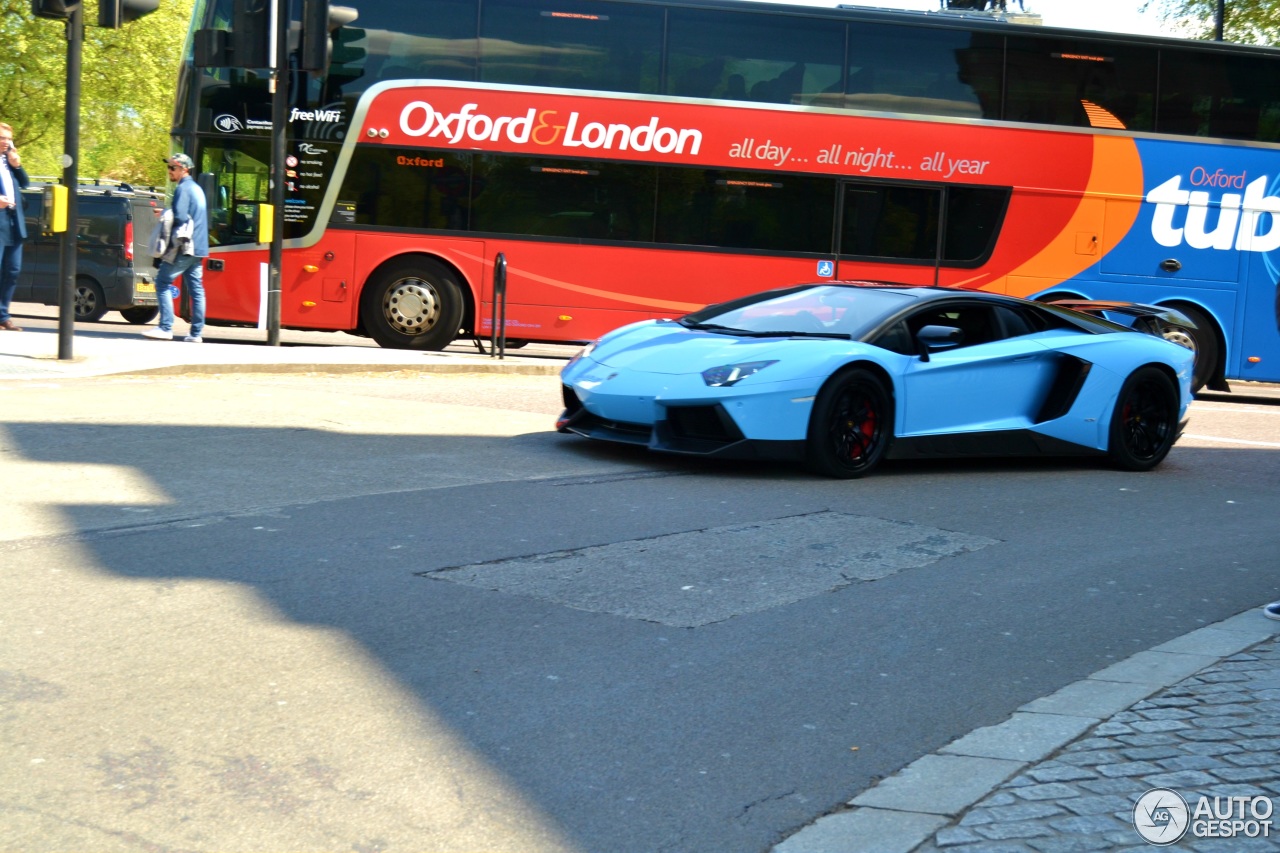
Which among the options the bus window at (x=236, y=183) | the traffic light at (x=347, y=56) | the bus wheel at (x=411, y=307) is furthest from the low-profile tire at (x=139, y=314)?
the traffic light at (x=347, y=56)

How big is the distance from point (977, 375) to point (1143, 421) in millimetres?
1674

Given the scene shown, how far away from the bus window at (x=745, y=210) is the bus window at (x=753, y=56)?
0.95 meters

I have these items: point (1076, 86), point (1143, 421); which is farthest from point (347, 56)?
point (1143, 421)

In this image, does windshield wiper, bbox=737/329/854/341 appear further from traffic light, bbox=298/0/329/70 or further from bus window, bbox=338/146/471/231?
bus window, bbox=338/146/471/231

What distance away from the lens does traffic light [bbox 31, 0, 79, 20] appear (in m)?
11.2

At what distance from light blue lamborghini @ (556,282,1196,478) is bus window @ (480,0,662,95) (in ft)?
24.6

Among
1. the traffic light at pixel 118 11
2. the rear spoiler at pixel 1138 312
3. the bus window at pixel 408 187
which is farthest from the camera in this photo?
the bus window at pixel 408 187

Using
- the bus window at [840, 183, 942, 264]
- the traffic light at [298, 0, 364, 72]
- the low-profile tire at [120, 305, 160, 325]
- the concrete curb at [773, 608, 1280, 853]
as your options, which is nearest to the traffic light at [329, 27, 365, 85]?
the traffic light at [298, 0, 364, 72]

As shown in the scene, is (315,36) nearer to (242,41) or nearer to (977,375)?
(242,41)

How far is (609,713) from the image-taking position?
4.41 meters

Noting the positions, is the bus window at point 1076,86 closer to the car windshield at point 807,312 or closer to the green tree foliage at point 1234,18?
the car windshield at point 807,312

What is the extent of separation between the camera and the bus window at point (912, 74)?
17.4 m

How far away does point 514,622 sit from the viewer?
17.5 feet

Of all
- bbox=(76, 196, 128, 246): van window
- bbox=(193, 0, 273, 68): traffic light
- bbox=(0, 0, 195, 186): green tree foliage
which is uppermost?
bbox=(0, 0, 195, 186): green tree foliage
